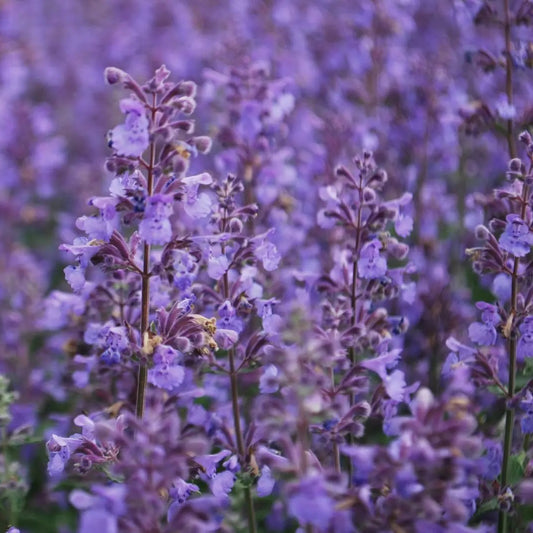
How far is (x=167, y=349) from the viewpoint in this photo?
9.80 feet

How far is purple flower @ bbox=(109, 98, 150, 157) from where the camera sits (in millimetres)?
2836

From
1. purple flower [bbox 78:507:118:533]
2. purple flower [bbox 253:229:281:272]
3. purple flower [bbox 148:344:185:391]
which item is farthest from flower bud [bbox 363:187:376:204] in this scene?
purple flower [bbox 78:507:118:533]

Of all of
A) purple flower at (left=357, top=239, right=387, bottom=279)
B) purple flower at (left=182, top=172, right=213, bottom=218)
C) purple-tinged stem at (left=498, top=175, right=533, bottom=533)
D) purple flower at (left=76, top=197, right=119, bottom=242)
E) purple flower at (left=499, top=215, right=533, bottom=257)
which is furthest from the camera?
purple flower at (left=357, top=239, right=387, bottom=279)

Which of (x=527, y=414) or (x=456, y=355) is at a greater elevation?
(x=456, y=355)

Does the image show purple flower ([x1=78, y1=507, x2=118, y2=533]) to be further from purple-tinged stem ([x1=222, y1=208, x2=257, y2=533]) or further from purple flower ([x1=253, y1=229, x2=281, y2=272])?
purple flower ([x1=253, y1=229, x2=281, y2=272])

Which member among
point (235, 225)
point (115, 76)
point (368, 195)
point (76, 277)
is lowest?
point (76, 277)

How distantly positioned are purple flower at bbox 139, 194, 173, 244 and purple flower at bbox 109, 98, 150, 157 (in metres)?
0.18

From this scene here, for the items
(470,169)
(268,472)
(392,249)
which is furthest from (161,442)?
(470,169)

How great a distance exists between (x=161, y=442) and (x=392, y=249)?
170 centimetres

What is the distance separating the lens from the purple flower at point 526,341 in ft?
10.8

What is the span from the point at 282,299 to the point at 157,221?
194 cm

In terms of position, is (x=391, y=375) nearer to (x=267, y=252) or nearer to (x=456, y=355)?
(x=456, y=355)

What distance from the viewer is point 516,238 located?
3.23 m

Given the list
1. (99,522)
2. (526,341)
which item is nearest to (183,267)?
(99,522)
